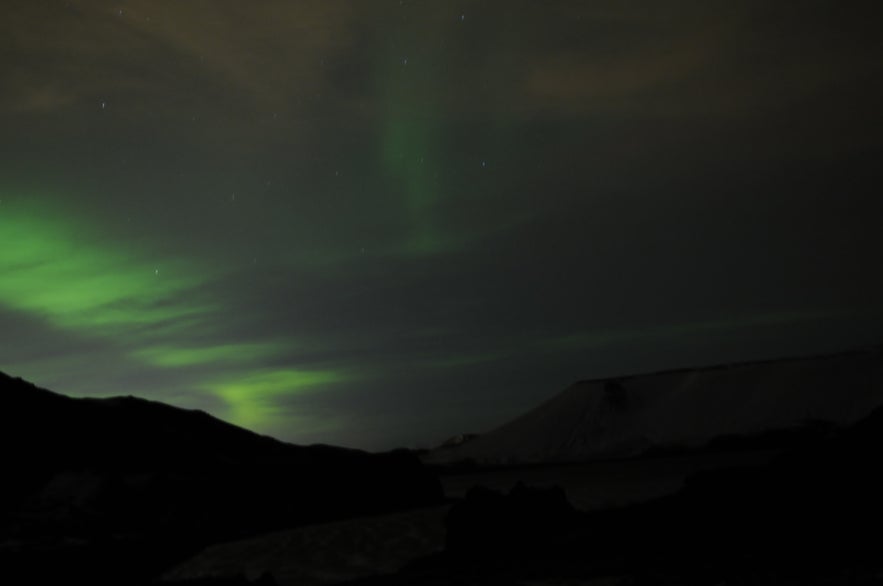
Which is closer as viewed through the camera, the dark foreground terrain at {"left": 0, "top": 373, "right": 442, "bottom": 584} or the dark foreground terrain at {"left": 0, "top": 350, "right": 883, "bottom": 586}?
the dark foreground terrain at {"left": 0, "top": 350, "right": 883, "bottom": 586}

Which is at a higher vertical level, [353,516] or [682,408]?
[682,408]

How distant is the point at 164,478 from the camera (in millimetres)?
29578

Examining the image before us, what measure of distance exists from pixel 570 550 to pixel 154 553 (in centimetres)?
1249

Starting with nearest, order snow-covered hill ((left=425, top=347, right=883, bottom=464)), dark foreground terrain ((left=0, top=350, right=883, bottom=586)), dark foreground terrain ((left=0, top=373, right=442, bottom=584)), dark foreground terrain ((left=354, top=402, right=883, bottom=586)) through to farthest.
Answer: dark foreground terrain ((left=354, top=402, right=883, bottom=586)) < dark foreground terrain ((left=0, top=350, right=883, bottom=586)) < dark foreground terrain ((left=0, top=373, right=442, bottom=584)) < snow-covered hill ((left=425, top=347, right=883, bottom=464))

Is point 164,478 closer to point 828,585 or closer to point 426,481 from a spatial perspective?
point 426,481

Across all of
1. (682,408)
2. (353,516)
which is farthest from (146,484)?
(682,408)

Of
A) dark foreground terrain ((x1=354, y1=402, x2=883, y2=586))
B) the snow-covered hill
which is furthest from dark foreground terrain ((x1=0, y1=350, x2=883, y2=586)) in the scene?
the snow-covered hill

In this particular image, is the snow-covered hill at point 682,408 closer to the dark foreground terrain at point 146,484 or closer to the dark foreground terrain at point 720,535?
the dark foreground terrain at point 146,484

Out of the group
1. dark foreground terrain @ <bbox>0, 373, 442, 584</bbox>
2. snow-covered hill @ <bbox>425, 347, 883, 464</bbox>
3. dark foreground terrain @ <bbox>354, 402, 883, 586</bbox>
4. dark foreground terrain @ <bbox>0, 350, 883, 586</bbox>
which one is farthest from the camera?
snow-covered hill @ <bbox>425, 347, 883, 464</bbox>

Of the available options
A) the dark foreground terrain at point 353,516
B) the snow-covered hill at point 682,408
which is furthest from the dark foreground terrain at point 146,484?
the snow-covered hill at point 682,408

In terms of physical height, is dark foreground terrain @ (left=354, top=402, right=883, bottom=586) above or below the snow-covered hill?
below

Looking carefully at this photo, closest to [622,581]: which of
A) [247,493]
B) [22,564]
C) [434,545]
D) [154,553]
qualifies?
[434,545]

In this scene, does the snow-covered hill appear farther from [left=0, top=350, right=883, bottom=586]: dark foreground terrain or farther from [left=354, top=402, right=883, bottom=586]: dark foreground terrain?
[left=354, top=402, right=883, bottom=586]: dark foreground terrain

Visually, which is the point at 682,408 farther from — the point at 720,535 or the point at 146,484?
the point at 720,535
